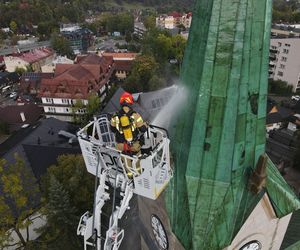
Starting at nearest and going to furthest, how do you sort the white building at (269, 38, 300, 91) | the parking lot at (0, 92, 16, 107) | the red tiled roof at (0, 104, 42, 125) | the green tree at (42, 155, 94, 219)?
1. the green tree at (42, 155, 94, 219)
2. the red tiled roof at (0, 104, 42, 125)
3. the white building at (269, 38, 300, 91)
4. the parking lot at (0, 92, 16, 107)

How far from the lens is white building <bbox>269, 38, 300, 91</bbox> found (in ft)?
223

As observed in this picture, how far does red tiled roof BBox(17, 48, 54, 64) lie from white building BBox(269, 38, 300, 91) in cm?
6850

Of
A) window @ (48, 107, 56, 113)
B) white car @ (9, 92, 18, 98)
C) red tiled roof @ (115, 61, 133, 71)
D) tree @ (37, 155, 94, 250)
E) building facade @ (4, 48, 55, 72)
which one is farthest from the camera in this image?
building facade @ (4, 48, 55, 72)

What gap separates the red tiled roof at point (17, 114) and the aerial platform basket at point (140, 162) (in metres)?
54.1

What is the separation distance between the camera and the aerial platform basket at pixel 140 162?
8.69 metres

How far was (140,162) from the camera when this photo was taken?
8.61m

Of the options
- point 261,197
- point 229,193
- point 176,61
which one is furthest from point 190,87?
point 176,61

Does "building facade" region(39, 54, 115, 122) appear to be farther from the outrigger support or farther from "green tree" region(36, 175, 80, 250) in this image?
the outrigger support

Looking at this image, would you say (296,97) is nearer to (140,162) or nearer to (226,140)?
(226,140)

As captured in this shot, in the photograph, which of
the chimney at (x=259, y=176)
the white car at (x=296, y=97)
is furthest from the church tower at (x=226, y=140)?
the white car at (x=296, y=97)

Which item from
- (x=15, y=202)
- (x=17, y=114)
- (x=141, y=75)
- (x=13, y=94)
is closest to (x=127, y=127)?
(x=15, y=202)

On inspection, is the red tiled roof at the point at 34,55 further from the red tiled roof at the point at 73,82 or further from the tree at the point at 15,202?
the tree at the point at 15,202

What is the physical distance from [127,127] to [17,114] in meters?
55.7

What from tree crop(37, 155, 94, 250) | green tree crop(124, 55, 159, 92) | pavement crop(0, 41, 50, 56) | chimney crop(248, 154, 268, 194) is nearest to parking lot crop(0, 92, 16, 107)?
green tree crop(124, 55, 159, 92)
